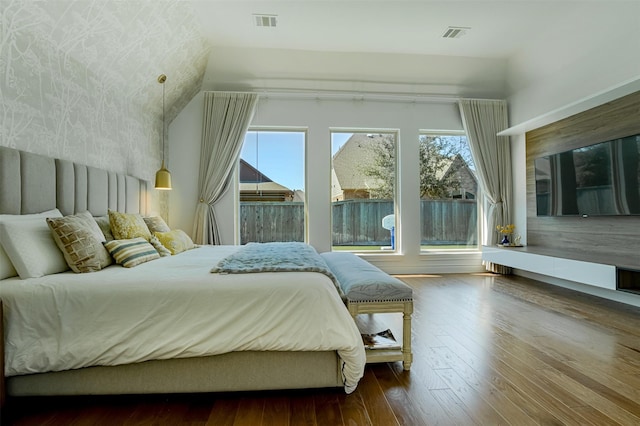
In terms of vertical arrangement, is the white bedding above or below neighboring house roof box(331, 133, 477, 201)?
below

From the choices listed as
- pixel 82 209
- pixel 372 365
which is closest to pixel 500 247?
pixel 372 365

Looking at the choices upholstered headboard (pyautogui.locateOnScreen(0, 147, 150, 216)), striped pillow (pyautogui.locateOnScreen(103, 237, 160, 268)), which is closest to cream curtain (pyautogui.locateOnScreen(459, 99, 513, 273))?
striped pillow (pyautogui.locateOnScreen(103, 237, 160, 268))

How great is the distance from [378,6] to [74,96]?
3099 mm

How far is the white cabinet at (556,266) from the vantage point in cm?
294

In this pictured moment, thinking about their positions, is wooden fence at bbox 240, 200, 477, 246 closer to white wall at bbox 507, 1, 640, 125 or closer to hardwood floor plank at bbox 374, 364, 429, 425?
white wall at bbox 507, 1, 640, 125

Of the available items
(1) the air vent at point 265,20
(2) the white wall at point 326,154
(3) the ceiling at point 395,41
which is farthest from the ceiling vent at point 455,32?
(1) the air vent at point 265,20

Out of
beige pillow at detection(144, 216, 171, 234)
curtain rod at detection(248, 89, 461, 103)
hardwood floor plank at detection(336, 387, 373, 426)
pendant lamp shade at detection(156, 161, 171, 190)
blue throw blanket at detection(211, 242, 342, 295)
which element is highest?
curtain rod at detection(248, 89, 461, 103)

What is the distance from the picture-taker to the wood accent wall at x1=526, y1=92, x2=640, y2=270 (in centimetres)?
313

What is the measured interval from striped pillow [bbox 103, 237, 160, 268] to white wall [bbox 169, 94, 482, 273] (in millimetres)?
2229

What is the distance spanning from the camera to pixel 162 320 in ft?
5.01

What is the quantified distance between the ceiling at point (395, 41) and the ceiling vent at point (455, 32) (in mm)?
97

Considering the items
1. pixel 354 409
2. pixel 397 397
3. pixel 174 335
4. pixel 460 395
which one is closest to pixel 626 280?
pixel 460 395

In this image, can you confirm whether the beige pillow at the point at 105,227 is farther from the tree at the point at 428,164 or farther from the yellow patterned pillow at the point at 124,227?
the tree at the point at 428,164

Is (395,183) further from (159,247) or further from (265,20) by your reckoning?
(159,247)
